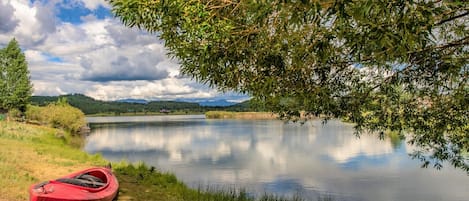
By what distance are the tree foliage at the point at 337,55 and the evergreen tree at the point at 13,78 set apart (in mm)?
61391

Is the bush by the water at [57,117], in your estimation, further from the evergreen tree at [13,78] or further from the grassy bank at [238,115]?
the grassy bank at [238,115]

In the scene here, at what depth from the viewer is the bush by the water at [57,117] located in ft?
233

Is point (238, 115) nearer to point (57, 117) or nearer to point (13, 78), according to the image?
point (57, 117)

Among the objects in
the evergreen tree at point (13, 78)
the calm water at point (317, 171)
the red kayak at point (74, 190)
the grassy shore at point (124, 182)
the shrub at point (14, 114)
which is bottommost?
the calm water at point (317, 171)

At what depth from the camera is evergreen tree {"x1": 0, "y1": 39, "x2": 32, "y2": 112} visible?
195ft

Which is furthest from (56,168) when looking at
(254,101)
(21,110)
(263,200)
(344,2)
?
(21,110)

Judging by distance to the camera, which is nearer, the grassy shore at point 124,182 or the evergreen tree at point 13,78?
the grassy shore at point 124,182

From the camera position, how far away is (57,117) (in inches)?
2803

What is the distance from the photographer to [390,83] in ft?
28.0

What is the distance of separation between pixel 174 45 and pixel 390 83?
5.07m

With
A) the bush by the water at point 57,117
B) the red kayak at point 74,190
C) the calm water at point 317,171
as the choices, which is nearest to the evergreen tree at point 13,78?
the bush by the water at point 57,117

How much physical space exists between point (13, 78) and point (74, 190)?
57229mm

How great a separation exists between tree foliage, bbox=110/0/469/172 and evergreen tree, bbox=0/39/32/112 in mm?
61391

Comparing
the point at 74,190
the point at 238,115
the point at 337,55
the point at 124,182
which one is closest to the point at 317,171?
the point at 124,182
